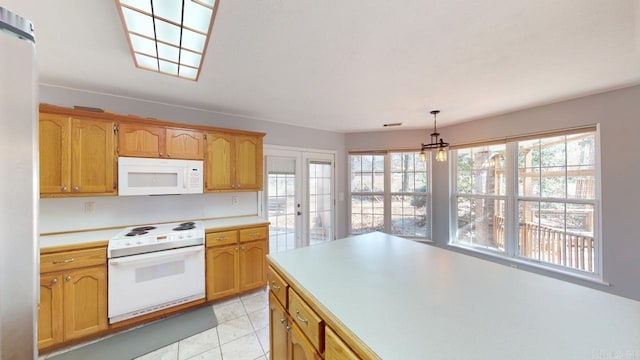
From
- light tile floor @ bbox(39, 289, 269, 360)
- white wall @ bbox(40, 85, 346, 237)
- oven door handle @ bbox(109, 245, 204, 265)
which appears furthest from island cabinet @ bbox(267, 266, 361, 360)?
white wall @ bbox(40, 85, 346, 237)

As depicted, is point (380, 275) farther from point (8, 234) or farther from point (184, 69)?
point (184, 69)

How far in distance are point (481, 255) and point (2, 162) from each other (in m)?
4.52

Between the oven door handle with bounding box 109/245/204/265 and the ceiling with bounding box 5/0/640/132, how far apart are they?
5.46ft

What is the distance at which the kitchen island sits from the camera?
2.25ft

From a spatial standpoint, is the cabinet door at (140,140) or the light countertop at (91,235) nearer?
the light countertop at (91,235)

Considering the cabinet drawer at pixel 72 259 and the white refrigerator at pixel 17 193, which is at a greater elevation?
the white refrigerator at pixel 17 193

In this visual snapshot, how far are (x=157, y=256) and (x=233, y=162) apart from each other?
1.30 metres

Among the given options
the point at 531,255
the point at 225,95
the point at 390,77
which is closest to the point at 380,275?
the point at 390,77

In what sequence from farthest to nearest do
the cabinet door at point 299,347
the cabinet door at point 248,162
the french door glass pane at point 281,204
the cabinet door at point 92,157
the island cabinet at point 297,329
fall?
the french door glass pane at point 281,204
the cabinet door at point 248,162
the cabinet door at point 92,157
the cabinet door at point 299,347
the island cabinet at point 297,329

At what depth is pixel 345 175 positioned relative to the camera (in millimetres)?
4391

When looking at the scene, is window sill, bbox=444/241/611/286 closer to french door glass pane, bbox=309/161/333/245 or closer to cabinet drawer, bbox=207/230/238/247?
french door glass pane, bbox=309/161/333/245

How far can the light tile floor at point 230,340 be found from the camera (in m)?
1.83

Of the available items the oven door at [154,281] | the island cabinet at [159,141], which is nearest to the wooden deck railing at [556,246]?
the oven door at [154,281]

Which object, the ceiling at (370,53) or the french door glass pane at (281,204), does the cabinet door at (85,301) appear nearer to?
the ceiling at (370,53)
